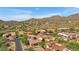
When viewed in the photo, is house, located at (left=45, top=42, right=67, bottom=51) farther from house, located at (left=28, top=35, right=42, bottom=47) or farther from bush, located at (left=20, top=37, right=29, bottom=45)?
bush, located at (left=20, top=37, right=29, bottom=45)

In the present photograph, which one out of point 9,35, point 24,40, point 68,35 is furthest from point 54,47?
point 9,35

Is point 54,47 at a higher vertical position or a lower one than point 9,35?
lower

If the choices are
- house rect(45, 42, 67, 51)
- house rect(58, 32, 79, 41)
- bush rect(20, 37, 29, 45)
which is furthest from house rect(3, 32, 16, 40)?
house rect(58, 32, 79, 41)

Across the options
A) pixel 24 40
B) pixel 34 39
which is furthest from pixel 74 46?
pixel 24 40

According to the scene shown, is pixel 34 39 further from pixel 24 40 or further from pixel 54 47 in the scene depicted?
pixel 54 47

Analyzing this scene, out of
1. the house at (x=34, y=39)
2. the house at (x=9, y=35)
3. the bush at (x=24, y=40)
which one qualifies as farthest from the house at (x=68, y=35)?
the house at (x=9, y=35)

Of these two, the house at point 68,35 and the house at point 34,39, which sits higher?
the house at point 68,35

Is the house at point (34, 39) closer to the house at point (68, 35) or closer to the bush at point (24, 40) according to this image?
the bush at point (24, 40)

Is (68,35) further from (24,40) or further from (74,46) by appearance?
(24,40)
